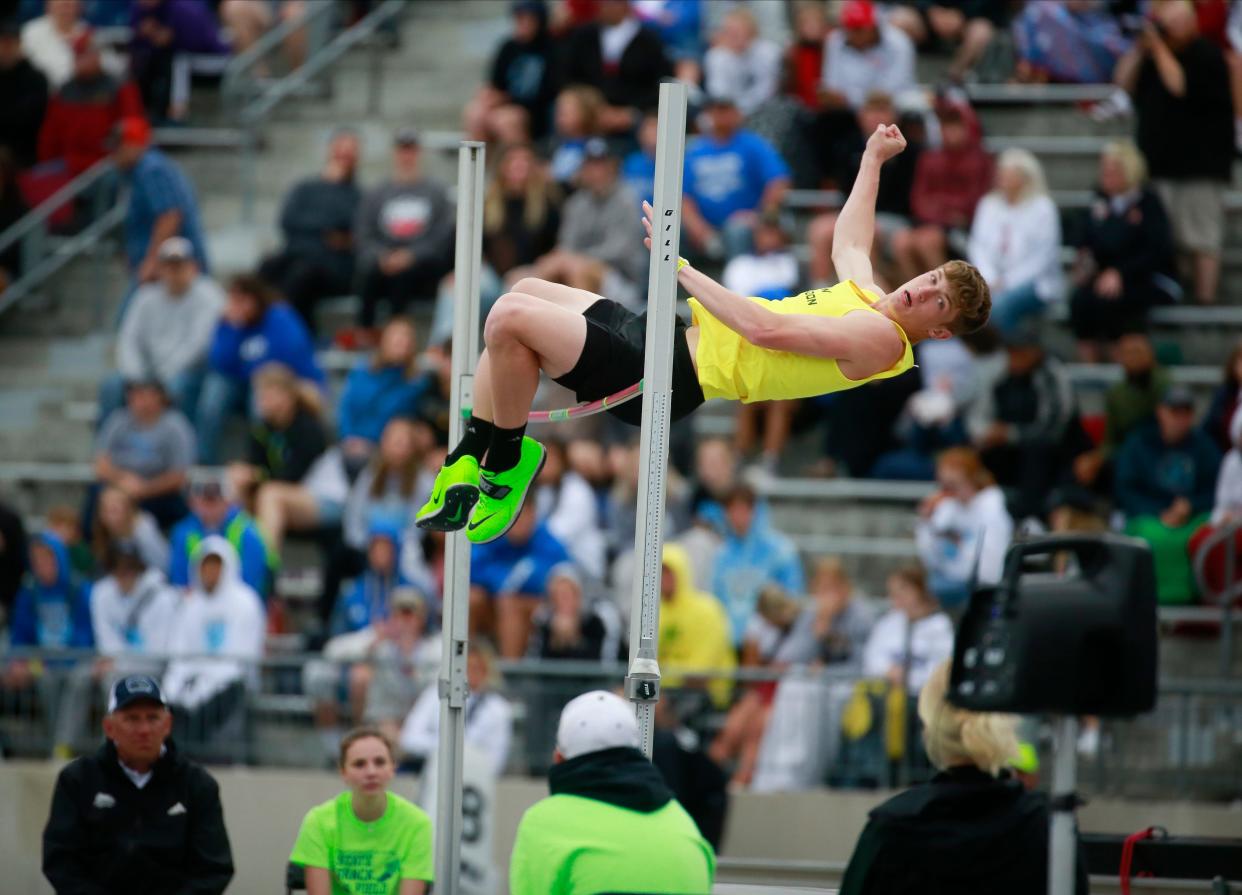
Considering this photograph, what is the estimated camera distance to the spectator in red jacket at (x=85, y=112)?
1516 cm

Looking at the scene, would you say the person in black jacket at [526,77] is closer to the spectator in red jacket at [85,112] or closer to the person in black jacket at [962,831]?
the spectator in red jacket at [85,112]

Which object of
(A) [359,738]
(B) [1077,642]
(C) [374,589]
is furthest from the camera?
(C) [374,589]

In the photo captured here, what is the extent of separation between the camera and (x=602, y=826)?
534 cm

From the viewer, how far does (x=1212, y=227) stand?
40.3ft

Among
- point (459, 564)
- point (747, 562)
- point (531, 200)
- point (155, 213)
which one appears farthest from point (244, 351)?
point (459, 564)

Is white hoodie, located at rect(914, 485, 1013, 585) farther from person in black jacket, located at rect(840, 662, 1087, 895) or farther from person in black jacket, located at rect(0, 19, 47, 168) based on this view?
person in black jacket, located at rect(0, 19, 47, 168)

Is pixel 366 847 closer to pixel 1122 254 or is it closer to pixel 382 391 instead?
pixel 382 391

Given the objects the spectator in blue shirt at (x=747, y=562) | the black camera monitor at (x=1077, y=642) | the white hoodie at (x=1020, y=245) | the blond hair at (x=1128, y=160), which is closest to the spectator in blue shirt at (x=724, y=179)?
Result: the white hoodie at (x=1020, y=245)

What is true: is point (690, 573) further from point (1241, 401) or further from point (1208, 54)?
point (1208, 54)

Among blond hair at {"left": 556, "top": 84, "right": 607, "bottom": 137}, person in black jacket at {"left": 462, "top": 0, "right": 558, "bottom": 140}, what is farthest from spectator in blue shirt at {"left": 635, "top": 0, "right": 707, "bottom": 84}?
blond hair at {"left": 556, "top": 84, "right": 607, "bottom": 137}

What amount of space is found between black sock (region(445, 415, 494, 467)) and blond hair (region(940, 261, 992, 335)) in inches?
59.9

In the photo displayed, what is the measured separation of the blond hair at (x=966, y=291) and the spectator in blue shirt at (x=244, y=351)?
7.03 meters

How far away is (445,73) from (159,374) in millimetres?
3789

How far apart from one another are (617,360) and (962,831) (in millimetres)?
1891
